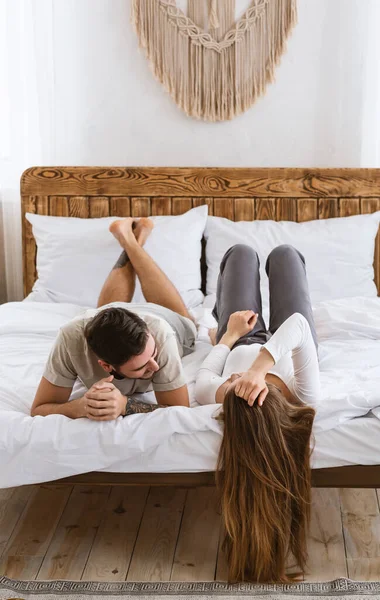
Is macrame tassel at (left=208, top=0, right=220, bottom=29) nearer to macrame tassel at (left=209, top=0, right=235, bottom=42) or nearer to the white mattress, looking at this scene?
macrame tassel at (left=209, top=0, right=235, bottom=42)

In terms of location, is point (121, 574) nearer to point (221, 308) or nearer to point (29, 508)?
point (29, 508)

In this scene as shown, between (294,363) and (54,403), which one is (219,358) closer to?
(294,363)

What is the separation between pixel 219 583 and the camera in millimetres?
1919

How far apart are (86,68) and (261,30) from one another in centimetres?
83

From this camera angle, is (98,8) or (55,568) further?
(98,8)

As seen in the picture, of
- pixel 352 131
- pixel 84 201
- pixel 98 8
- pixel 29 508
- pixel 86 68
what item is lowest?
pixel 29 508

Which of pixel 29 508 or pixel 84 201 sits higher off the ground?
pixel 84 201

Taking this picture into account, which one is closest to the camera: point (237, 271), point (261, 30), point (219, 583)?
point (219, 583)

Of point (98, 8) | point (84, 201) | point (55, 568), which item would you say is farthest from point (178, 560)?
point (98, 8)

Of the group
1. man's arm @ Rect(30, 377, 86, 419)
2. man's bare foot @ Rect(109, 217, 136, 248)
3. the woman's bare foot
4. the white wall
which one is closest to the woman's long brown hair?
man's arm @ Rect(30, 377, 86, 419)

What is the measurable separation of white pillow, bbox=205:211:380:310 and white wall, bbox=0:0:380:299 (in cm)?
39

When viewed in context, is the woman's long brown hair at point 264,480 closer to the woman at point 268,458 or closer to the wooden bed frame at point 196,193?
the woman at point 268,458

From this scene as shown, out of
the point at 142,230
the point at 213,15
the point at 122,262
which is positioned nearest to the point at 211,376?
the point at 122,262

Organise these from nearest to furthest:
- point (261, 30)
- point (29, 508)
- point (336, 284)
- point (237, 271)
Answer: point (29, 508)
point (237, 271)
point (336, 284)
point (261, 30)
